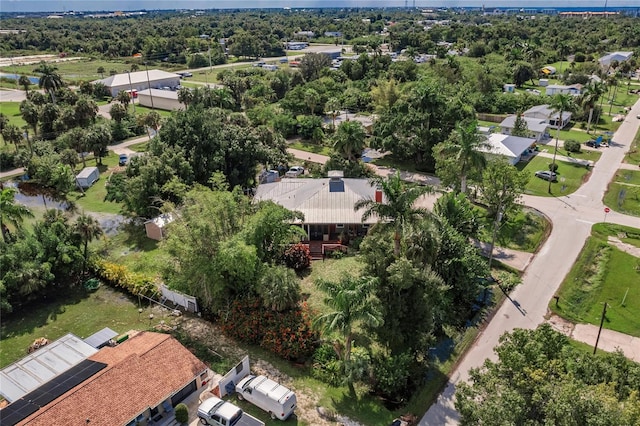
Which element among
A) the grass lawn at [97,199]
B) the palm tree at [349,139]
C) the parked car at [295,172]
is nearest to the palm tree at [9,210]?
the grass lawn at [97,199]

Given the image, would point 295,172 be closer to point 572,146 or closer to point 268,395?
point 268,395

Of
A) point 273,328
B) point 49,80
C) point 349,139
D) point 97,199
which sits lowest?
point 273,328

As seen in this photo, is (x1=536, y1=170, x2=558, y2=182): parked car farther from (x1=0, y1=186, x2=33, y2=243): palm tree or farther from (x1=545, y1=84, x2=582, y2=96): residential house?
(x1=0, y1=186, x2=33, y2=243): palm tree

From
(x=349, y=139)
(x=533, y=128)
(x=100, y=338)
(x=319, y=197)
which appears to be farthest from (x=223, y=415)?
(x=533, y=128)

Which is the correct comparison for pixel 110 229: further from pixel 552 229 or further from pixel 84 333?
pixel 552 229

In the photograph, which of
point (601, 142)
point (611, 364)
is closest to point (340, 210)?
point (611, 364)

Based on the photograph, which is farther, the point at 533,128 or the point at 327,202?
the point at 533,128

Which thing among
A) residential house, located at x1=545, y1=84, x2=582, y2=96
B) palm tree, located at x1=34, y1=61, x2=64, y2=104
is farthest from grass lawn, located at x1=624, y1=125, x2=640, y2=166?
palm tree, located at x1=34, y1=61, x2=64, y2=104
